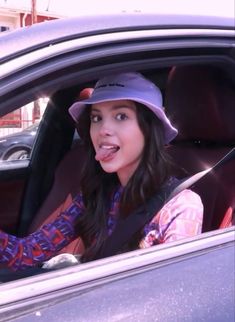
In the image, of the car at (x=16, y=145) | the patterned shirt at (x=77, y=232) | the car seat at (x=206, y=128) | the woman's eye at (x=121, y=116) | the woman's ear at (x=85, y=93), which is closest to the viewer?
the patterned shirt at (x=77, y=232)

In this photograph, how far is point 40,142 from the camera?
330 cm

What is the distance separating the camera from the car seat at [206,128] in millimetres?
2316

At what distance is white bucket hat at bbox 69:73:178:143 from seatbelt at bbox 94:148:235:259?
0.22m

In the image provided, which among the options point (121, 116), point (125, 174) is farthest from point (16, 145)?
point (121, 116)

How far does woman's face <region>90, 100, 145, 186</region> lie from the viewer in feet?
6.61

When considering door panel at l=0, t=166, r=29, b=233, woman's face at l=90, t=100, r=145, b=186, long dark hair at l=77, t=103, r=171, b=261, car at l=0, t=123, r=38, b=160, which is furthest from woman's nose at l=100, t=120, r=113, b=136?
car at l=0, t=123, r=38, b=160

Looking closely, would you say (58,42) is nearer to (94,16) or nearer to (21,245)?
(94,16)

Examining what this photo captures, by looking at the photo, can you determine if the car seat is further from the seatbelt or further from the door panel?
the door panel

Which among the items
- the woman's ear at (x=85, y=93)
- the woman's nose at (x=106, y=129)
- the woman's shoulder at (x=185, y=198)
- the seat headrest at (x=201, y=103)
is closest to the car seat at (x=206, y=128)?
the seat headrest at (x=201, y=103)

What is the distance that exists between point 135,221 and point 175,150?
0.70m

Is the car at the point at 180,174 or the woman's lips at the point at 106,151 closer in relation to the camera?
the car at the point at 180,174

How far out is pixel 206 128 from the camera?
2521 mm

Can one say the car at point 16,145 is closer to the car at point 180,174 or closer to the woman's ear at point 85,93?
the woman's ear at point 85,93

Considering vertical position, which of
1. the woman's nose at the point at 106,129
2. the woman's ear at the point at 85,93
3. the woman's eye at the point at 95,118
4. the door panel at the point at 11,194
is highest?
the woman's ear at the point at 85,93
